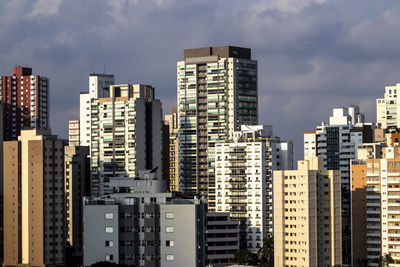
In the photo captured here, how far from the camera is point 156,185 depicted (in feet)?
529

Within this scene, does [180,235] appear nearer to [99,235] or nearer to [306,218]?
[99,235]

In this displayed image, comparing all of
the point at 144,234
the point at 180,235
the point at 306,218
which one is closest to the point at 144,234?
the point at 144,234

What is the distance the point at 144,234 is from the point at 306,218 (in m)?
45.4

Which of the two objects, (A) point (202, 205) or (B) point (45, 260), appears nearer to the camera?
(A) point (202, 205)

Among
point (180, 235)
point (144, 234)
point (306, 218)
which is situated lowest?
point (180, 235)

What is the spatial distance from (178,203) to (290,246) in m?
41.5

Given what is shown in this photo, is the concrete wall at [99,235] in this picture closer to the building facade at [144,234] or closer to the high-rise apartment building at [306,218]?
the building facade at [144,234]

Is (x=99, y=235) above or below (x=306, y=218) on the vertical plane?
below

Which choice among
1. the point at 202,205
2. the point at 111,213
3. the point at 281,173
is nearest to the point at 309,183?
the point at 281,173

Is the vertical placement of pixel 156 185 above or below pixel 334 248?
above

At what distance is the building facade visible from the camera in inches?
5989

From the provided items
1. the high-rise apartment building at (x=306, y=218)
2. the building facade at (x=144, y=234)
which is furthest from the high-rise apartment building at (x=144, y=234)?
the high-rise apartment building at (x=306, y=218)

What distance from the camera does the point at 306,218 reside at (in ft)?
619

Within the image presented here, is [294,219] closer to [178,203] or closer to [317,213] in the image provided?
[317,213]
